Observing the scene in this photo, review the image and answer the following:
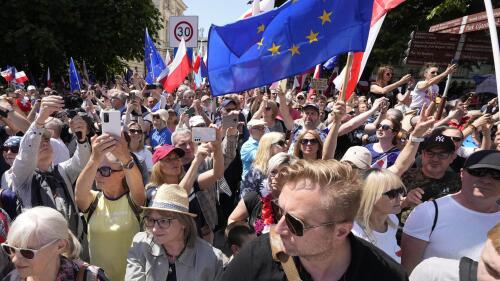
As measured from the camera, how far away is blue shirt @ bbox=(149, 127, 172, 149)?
6.61m

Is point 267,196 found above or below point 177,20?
below

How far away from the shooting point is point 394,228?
9.35ft

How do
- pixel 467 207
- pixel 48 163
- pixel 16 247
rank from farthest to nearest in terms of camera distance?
pixel 48 163 → pixel 467 207 → pixel 16 247

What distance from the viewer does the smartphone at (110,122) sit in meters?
3.09

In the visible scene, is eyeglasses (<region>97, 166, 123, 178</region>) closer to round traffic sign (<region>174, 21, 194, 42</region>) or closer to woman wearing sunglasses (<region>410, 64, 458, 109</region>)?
woman wearing sunglasses (<region>410, 64, 458, 109</region>)

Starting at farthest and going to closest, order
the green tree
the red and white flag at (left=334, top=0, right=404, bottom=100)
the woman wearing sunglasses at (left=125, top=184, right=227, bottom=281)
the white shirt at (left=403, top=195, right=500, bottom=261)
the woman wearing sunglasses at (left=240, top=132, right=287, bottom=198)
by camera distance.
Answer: the green tree → the red and white flag at (left=334, top=0, right=404, bottom=100) → the woman wearing sunglasses at (left=240, top=132, right=287, bottom=198) → the woman wearing sunglasses at (left=125, top=184, right=227, bottom=281) → the white shirt at (left=403, top=195, right=500, bottom=261)

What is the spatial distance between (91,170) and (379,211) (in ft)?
6.09

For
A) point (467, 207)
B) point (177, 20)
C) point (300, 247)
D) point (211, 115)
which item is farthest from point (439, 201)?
point (177, 20)

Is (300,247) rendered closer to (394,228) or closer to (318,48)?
→ (394,228)

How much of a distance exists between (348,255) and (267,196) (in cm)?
172

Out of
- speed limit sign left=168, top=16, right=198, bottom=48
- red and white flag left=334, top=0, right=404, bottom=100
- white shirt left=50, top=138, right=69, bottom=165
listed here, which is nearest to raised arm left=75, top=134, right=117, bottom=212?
white shirt left=50, top=138, right=69, bottom=165

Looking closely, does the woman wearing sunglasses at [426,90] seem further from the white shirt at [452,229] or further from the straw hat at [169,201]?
the straw hat at [169,201]

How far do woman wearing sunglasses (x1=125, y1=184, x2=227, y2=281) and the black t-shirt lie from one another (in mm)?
1132

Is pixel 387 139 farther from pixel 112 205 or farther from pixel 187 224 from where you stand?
pixel 112 205
